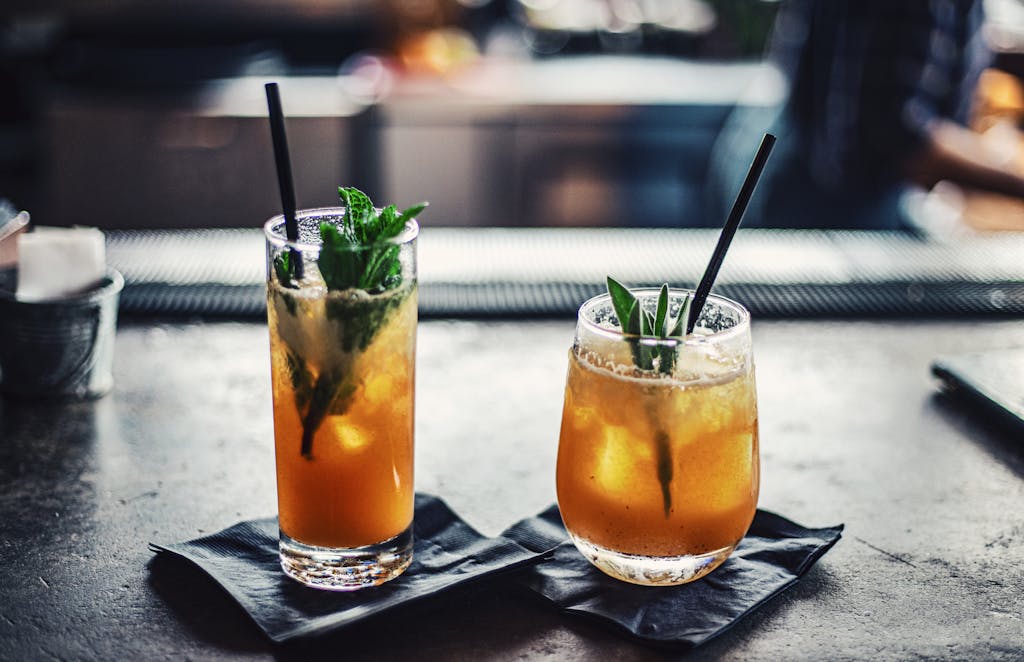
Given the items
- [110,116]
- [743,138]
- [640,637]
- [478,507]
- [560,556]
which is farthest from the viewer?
[110,116]

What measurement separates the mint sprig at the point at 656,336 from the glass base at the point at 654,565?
5 centimetres

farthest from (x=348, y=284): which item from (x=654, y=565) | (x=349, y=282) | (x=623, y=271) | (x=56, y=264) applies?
(x=623, y=271)

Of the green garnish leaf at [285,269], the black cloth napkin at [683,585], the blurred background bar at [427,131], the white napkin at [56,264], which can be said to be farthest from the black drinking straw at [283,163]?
the blurred background bar at [427,131]

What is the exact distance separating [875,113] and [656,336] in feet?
7.40

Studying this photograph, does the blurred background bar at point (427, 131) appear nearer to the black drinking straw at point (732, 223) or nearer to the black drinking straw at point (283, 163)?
the black drinking straw at point (732, 223)

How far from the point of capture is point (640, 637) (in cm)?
81

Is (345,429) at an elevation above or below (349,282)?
below

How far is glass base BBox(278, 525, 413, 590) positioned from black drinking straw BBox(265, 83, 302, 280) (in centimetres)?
23

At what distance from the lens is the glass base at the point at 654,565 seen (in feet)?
2.87

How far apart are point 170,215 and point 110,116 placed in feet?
1.40

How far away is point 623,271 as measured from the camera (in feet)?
5.69

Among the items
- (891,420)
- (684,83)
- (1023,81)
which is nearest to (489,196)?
(684,83)

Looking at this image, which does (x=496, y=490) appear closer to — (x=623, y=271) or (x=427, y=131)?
(x=623, y=271)

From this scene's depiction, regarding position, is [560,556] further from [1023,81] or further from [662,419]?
[1023,81]
